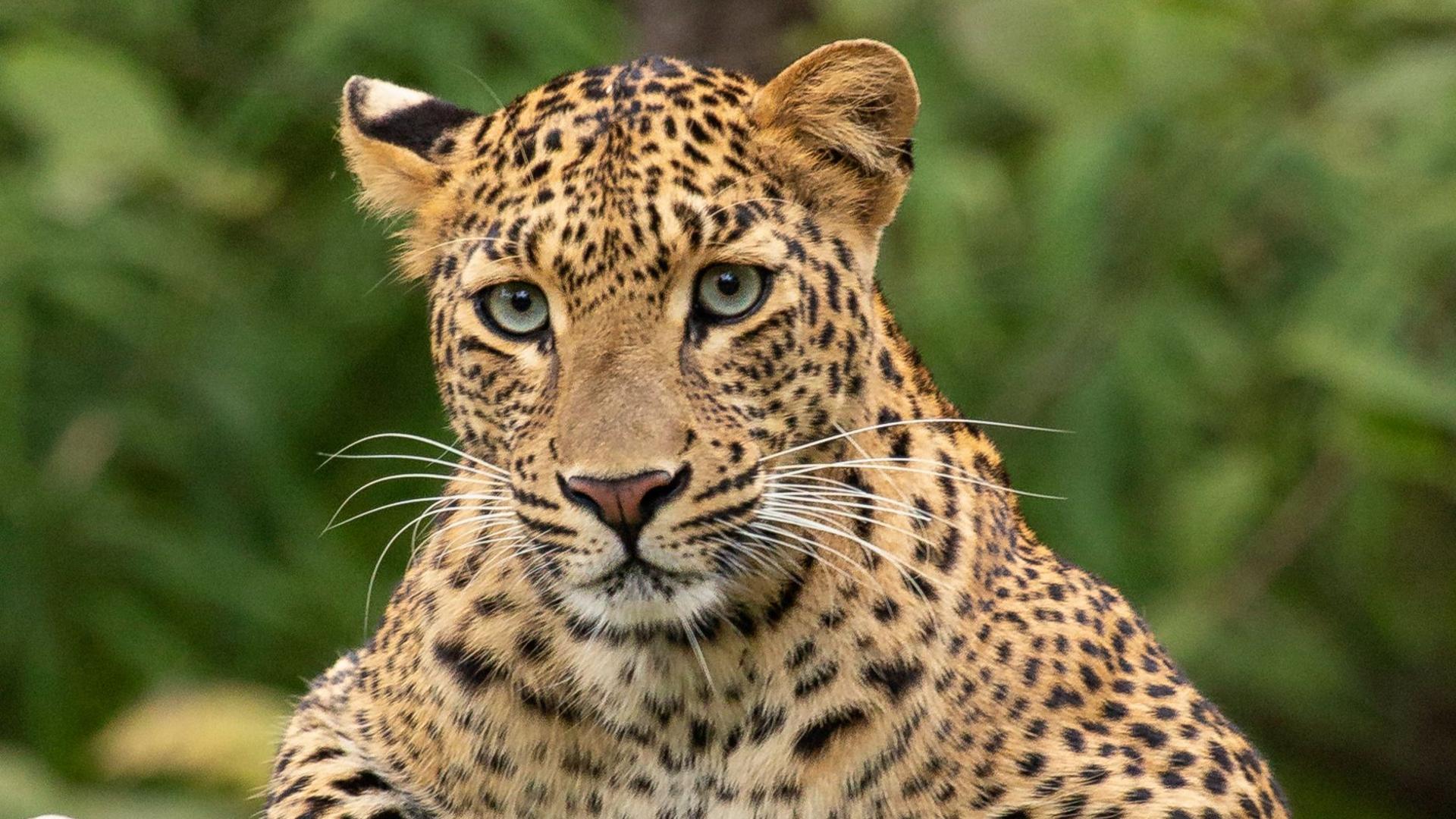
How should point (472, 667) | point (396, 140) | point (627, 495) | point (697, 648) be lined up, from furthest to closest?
point (396, 140)
point (472, 667)
point (697, 648)
point (627, 495)

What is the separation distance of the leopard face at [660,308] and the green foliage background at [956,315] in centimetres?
507

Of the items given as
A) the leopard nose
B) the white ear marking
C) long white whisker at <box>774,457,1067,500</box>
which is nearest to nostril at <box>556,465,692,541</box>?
the leopard nose

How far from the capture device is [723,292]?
5906 millimetres

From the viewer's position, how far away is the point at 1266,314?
504 inches

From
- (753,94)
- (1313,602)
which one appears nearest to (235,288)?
(1313,602)

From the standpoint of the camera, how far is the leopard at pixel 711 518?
5.77 m

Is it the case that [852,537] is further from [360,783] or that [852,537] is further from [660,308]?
[360,783]

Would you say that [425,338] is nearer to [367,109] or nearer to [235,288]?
[235,288]

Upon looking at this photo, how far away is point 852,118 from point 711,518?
1262 millimetres

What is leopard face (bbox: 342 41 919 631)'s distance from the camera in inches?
223

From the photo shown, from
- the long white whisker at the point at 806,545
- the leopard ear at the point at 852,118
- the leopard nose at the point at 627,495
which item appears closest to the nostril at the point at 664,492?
the leopard nose at the point at 627,495

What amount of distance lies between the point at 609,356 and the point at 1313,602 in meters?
9.34

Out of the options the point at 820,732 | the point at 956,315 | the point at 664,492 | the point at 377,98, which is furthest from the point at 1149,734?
the point at 956,315

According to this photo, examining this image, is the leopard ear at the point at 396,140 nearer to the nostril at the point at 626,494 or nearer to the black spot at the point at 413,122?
the black spot at the point at 413,122
